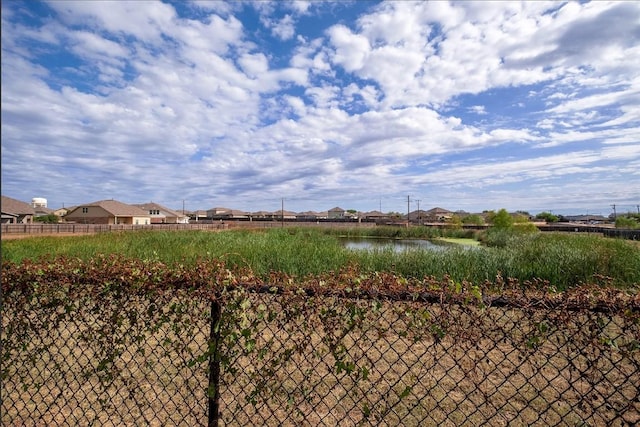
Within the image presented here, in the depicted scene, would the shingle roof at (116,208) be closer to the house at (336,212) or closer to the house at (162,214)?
the house at (162,214)

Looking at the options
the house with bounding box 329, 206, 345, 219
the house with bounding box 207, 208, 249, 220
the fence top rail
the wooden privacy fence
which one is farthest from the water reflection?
the house with bounding box 329, 206, 345, 219

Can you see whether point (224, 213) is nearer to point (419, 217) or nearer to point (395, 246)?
point (419, 217)

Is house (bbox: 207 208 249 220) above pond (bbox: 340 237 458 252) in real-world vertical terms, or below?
above

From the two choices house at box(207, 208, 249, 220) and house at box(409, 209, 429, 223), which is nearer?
house at box(409, 209, 429, 223)

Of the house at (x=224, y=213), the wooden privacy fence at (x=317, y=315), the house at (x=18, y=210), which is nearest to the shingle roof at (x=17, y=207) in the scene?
the house at (x=18, y=210)

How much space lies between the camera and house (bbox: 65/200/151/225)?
52.3 m

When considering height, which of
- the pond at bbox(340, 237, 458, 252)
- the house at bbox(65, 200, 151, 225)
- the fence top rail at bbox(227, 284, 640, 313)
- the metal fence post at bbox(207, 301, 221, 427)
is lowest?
the pond at bbox(340, 237, 458, 252)

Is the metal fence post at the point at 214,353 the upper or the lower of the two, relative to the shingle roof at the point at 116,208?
lower

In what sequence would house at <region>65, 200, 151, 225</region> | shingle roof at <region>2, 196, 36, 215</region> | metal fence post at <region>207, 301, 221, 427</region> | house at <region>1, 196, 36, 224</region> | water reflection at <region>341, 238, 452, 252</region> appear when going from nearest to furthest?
metal fence post at <region>207, 301, 221, 427</region> < water reflection at <region>341, 238, 452, 252</region> < house at <region>1, 196, 36, 224</region> < shingle roof at <region>2, 196, 36, 215</region> < house at <region>65, 200, 151, 225</region>

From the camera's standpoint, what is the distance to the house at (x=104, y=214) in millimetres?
52281

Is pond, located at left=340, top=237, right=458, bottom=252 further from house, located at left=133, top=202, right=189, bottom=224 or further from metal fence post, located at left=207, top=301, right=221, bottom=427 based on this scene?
house, located at left=133, top=202, right=189, bottom=224

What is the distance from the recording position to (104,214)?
52.2 metres

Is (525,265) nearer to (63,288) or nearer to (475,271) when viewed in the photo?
(475,271)

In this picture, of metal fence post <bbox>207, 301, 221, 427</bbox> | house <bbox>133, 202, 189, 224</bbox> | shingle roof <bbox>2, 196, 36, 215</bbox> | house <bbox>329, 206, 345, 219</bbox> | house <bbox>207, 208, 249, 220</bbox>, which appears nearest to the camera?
metal fence post <bbox>207, 301, 221, 427</bbox>
